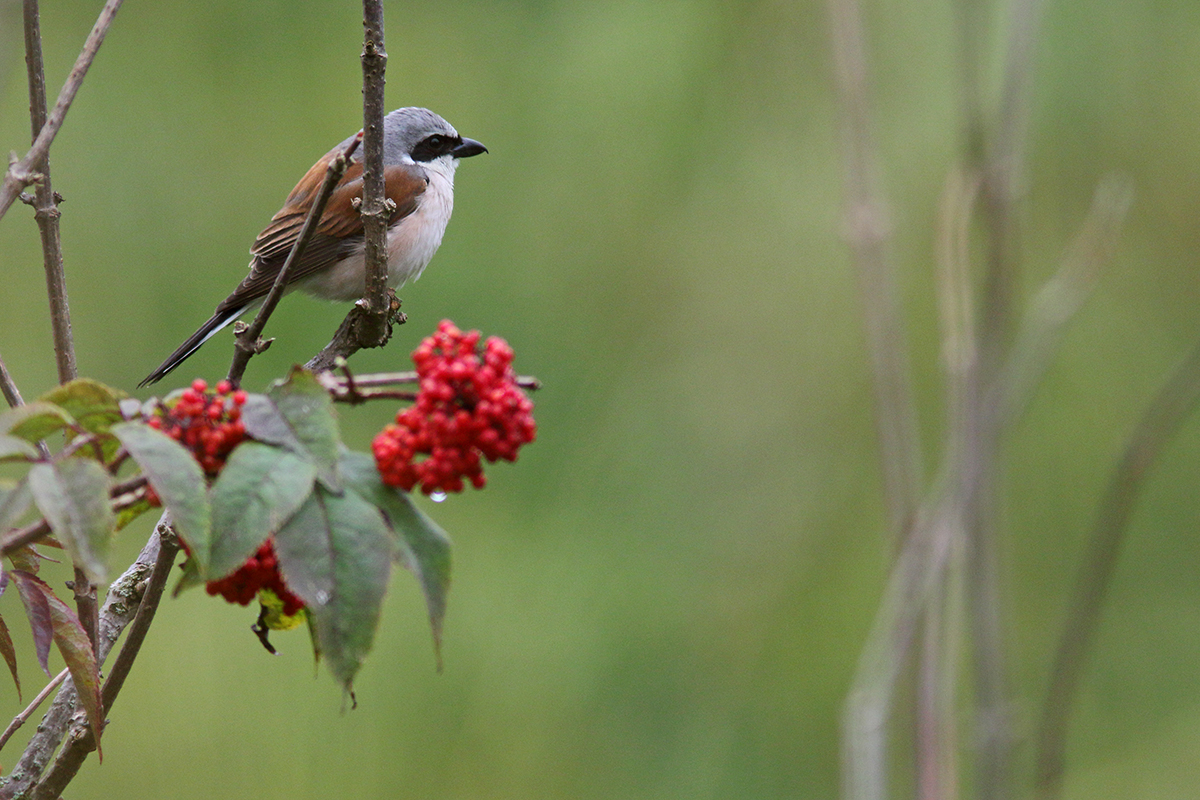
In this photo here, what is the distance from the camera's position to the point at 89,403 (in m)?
0.89

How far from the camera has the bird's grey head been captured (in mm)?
3375

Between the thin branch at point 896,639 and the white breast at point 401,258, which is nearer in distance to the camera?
the thin branch at point 896,639

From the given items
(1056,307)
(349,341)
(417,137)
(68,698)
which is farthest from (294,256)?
(417,137)

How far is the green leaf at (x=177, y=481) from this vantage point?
0.78 meters

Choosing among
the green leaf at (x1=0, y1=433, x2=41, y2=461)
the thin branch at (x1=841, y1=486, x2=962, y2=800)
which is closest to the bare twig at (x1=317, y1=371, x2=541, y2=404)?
the green leaf at (x1=0, y1=433, x2=41, y2=461)

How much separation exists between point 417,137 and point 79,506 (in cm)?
278

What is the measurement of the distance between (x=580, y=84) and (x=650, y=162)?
483mm

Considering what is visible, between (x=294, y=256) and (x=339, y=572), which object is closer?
(x=339, y=572)

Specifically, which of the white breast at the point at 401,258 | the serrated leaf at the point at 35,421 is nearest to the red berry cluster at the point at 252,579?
the serrated leaf at the point at 35,421

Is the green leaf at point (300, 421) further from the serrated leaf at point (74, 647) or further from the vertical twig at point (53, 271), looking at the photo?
the vertical twig at point (53, 271)

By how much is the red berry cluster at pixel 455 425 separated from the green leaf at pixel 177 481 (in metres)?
0.18

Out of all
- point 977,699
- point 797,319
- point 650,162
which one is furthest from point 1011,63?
point 650,162

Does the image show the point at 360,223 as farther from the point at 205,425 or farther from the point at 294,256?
the point at 205,425

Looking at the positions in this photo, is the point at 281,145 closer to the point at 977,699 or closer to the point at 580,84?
the point at 580,84
